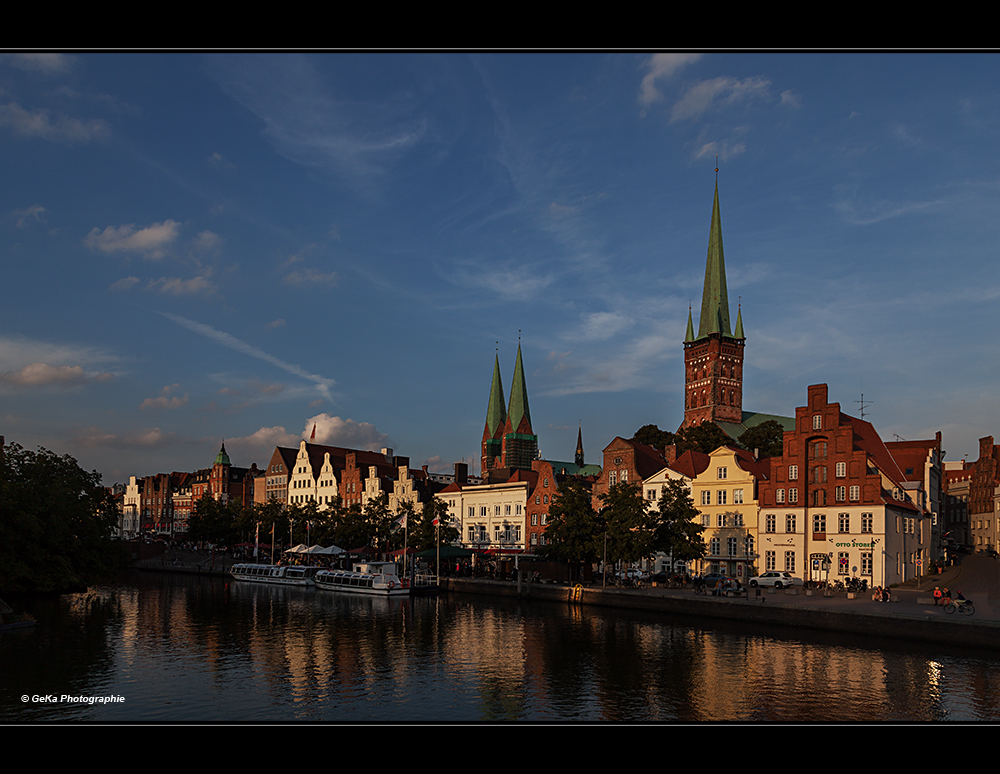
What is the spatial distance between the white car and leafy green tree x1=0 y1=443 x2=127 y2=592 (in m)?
57.5

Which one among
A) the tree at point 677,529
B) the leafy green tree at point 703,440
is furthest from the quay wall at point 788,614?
the leafy green tree at point 703,440

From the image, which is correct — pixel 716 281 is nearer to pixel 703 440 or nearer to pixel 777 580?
pixel 703 440

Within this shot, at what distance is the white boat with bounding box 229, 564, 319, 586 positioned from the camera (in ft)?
335

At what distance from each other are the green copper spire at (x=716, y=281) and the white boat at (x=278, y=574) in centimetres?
12698

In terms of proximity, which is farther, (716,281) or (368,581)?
(716,281)

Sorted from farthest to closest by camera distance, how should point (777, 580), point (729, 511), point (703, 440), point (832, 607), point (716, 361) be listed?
point (716, 361), point (703, 440), point (729, 511), point (777, 580), point (832, 607)

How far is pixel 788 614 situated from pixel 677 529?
21.6 meters

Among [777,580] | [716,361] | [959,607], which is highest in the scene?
[716,361]

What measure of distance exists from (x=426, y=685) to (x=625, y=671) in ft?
33.6

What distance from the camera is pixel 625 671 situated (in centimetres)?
4019

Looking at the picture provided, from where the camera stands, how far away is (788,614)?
54875 mm

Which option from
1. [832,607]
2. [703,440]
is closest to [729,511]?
[832,607]

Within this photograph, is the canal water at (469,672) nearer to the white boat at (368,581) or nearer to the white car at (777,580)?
the white car at (777,580)
